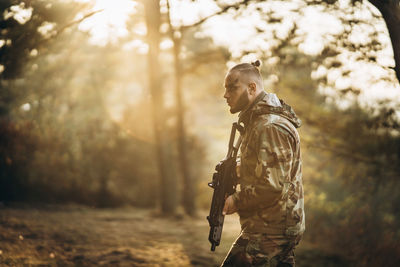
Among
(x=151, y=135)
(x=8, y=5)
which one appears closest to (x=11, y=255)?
(x=8, y=5)

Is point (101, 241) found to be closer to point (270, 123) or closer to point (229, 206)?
point (229, 206)

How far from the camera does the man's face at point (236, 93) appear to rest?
2861 millimetres

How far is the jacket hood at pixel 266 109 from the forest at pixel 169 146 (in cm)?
242

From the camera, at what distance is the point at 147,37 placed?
400 inches

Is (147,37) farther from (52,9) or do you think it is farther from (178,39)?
(52,9)

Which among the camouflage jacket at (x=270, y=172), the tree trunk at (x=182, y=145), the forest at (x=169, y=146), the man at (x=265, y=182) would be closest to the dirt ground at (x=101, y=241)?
the forest at (x=169, y=146)

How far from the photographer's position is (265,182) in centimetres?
257

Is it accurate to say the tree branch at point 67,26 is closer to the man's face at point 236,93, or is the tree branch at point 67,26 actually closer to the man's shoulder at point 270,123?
the man's face at point 236,93

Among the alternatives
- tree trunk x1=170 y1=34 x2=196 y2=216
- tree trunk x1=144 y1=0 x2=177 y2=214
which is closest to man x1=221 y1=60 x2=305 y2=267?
tree trunk x1=144 y1=0 x2=177 y2=214

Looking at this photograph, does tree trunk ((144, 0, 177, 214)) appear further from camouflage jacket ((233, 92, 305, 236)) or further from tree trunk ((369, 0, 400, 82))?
camouflage jacket ((233, 92, 305, 236))

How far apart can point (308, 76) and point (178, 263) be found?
185 inches

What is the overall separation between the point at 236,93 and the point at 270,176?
28.0 inches

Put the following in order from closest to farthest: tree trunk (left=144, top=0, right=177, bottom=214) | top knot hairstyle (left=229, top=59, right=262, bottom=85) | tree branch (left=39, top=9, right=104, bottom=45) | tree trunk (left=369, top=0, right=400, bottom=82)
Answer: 1. top knot hairstyle (left=229, top=59, right=262, bottom=85)
2. tree trunk (left=369, top=0, right=400, bottom=82)
3. tree branch (left=39, top=9, right=104, bottom=45)
4. tree trunk (left=144, top=0, right=177, bottom=214)

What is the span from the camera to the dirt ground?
553 centimetres
